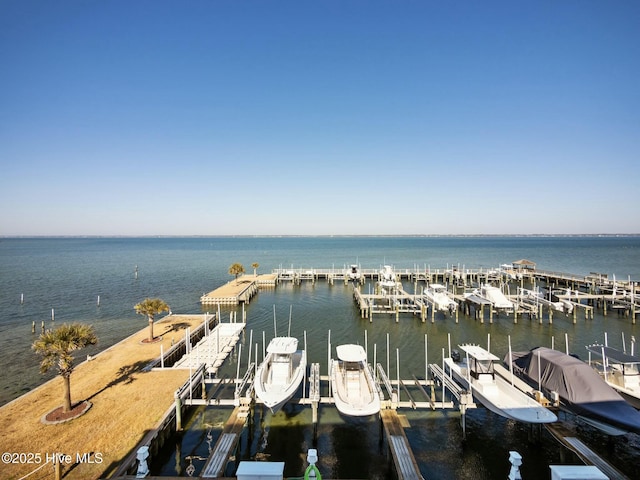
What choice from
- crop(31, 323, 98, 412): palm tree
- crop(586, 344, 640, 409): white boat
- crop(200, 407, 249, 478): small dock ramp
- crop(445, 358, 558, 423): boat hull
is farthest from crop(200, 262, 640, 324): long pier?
crop(200, 407, 249, 478): small dock ramp

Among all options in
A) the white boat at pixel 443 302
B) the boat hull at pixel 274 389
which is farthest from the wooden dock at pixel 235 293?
the boat hull at pixel 274 389

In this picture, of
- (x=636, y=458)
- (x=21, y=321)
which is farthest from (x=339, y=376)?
(x=21, y=321)

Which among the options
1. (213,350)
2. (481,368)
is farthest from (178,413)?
(481,368)

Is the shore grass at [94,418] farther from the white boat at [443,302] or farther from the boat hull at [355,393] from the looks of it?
the white boat at [443,302]

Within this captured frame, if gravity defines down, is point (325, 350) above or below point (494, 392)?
below

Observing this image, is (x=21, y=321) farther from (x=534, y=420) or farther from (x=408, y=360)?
(x=534, y=420)

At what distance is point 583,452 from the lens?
39.7 ft

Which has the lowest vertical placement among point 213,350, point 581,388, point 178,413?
point 213,350

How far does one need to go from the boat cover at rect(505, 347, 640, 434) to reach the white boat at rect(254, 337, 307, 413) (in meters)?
12.2

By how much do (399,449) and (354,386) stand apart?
479 centimetres

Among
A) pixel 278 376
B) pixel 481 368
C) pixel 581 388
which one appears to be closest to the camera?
pixel 581 388

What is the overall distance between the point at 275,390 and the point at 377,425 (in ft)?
18.2

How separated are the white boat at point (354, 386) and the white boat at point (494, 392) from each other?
4.98 meters

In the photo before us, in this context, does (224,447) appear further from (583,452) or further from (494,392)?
(583,452)
